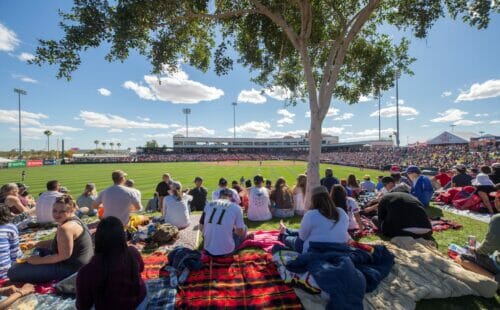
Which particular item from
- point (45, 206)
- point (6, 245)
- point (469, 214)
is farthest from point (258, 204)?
point (469, 214)

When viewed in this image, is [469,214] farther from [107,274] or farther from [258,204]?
[107,274]

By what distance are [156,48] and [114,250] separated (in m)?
6.81

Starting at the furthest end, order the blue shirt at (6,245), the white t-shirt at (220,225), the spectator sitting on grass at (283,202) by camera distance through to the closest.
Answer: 1. the spectator sitting on grass at (283,202)
2. the white t-shirt at (220,225)
3. the blue shirt at (6,245)

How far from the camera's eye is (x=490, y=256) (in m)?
3.25

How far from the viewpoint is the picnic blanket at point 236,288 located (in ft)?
9.38

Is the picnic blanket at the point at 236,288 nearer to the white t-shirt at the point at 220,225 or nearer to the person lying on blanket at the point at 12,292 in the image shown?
the white t-shirt at the point at 220,225

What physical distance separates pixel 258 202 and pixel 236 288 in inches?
151

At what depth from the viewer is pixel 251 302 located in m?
2.90

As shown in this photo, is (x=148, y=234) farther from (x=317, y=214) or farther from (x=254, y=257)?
(x=317, y=214)

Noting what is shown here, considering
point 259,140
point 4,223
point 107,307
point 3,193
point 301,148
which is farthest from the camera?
point 259,140

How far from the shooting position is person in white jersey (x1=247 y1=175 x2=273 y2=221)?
6.88 meters

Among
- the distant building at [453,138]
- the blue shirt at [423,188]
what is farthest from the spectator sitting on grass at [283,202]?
the distant building at [453,138]

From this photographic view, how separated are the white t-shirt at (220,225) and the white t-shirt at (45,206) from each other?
510cm

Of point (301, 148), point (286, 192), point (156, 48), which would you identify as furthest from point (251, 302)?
point (301, 148)
